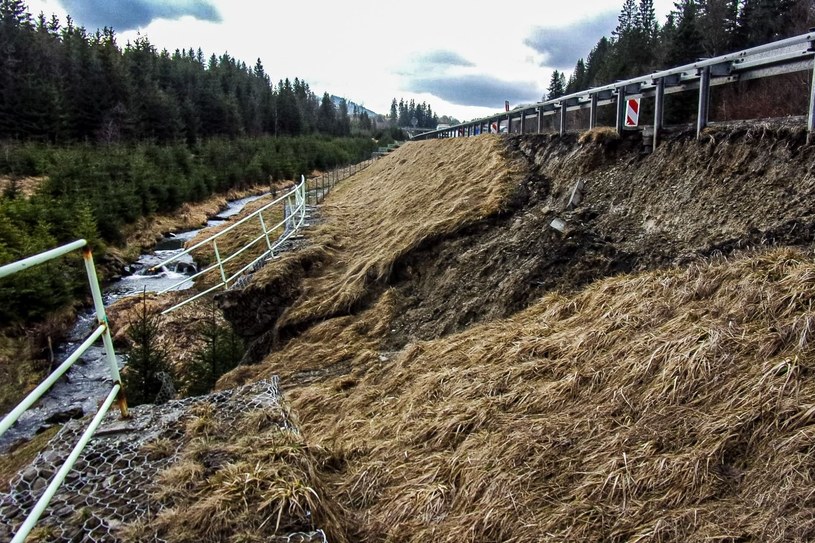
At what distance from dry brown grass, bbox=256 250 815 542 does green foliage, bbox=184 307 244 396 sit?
4877mm

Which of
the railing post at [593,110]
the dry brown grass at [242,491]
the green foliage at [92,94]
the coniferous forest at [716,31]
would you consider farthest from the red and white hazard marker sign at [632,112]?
the green foliage at [92,94]

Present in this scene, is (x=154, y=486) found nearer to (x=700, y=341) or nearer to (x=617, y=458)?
(x=617, y=458)

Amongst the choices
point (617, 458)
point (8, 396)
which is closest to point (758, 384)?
point (617, 458)

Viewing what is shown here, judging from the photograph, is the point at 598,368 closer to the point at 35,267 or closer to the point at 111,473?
the point at 111,473

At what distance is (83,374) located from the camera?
12.4 m

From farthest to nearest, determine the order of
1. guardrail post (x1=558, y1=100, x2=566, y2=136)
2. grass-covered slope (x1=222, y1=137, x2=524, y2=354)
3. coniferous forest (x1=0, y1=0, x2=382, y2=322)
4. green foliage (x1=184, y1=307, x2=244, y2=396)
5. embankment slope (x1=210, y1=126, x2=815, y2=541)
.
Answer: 1. coniferous forest (x1=0, y1=0, x2=382, y2=322)
2. guardrail post (x1=558, y1=100, x2=566, y2=136)
3. green foliage (x1=184, y1=307, x2=244, y2=396)
4. grass-covered slope (x1=222, y1=137, x2=524, y2=354)
5. embankment slope (x1=210, y1=126, x2=815, y2=541)

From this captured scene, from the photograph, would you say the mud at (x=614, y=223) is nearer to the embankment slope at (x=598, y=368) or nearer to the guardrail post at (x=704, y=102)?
the embankment slope at (x=598, y=368)

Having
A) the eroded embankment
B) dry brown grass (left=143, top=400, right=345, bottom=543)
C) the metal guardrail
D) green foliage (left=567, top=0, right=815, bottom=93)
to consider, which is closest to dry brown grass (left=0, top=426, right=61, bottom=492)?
the eroded embankment

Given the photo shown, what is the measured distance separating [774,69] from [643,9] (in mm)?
79456

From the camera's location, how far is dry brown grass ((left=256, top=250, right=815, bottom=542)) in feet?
8.56

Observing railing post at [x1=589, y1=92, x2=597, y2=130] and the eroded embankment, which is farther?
railing post at [x1=589, y1=92, x2=597, y2=130]

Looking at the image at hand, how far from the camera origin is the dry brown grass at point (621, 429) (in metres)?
2.61

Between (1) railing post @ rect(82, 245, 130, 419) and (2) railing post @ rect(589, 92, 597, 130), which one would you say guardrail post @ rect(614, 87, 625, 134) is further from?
(1) railing post @ rect(82, 245, 130, 419)

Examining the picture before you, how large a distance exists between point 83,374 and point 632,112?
12.8 meters
